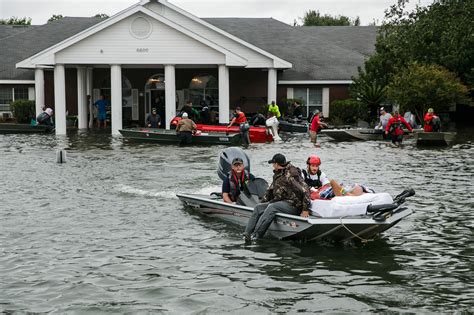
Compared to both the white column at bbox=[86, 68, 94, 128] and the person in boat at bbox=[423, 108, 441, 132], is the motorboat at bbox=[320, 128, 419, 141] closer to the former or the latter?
the person in boat at bbox=[423, 108, 441, 132]

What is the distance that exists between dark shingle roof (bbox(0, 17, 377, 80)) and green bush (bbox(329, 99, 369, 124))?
6.22 ft

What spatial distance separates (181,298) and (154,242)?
3527 millimetres

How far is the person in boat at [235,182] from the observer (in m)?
15.3

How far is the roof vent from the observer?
41094mm

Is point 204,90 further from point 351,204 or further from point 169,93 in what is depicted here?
point 351,204

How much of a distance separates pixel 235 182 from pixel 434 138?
18.7 m

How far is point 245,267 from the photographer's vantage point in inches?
475

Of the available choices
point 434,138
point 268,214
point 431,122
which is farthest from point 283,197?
point 431,122

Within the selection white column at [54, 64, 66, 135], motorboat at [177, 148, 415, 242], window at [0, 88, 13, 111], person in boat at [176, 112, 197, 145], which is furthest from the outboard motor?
motorboat at [177, 148, 415, 242]

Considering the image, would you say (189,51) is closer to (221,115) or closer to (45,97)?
(221,115)

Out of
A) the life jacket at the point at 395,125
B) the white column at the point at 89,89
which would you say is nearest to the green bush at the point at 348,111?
the life jacket at the point at 395,125

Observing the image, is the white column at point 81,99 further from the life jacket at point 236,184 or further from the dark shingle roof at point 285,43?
the life jacket at point 236,184

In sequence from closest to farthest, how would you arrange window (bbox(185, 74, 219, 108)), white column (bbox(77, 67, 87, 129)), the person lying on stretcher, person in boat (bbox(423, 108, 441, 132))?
the person lying on stretcher < person in boat (bbox(423, 108, 441, 132)) < white column (bbox(77, 67, 87, 129)) < window (bbox(185, 74, 219, 108))

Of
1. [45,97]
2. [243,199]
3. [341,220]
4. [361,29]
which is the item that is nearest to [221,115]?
[45,97]
